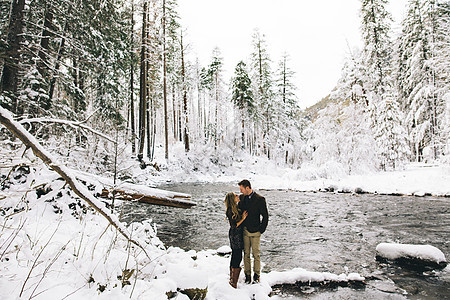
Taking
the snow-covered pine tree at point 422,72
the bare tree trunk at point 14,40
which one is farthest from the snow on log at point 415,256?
the snow-covered pine tree at point 422,72

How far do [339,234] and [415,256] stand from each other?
2467mm

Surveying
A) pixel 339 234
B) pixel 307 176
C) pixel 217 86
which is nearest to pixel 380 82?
pixel 307 176

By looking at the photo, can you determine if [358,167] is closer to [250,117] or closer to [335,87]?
[335,87]

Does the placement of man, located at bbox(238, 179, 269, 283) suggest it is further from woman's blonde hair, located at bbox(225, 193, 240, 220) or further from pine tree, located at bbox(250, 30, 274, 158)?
pine tree, located at bbox(250, 30, 274, 158)

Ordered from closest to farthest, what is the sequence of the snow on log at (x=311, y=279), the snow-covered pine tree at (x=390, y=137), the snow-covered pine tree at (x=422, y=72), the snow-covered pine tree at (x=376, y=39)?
1. the snow on log at (x=311, y=279)
2. the snow-covered pine tree at (x=390, y=137)
3. the snow-covered pine tree at (x=422, y=72)
4. the snow-covered pine tree at (x=376, y=39)

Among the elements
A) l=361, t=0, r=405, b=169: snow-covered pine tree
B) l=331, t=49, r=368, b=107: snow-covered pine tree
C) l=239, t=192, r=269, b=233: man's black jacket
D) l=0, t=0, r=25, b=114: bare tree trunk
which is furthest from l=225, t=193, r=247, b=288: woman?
l=331, t=49, r=368, b=107: snow-covered pine tree

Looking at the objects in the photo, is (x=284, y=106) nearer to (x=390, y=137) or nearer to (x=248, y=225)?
(x=390, y=137)

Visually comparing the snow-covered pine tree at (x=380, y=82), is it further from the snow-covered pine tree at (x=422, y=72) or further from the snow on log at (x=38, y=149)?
the snow on log at (x=38, y=149)

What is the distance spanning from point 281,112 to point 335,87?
12.3 metres

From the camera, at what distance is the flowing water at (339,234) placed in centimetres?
452

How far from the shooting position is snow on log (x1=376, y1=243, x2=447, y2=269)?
16.9 ft

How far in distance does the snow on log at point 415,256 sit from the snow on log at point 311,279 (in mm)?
1386

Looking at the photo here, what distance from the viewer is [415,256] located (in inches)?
208

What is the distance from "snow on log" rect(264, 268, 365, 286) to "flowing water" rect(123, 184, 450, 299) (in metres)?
0.20
